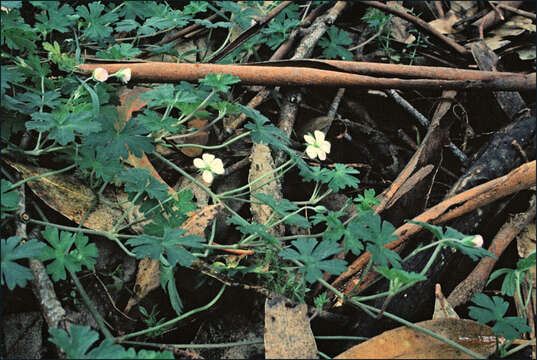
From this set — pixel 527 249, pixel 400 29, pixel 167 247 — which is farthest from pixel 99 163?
pixel 400 29

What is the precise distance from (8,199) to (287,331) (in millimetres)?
1100

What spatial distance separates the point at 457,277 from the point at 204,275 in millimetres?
1093

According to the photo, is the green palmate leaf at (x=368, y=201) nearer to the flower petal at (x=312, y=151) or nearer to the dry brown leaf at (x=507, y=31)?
the flower petal at (x=312, y=151)

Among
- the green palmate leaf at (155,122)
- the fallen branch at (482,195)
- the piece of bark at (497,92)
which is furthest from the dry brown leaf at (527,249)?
the green palmate leaf at (155,122)

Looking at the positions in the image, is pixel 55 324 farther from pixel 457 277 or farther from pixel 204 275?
pixel 457 277

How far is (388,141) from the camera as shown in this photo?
2654 millimetres

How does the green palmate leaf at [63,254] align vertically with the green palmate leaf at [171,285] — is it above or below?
above

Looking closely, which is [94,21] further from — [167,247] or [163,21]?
[167,247]

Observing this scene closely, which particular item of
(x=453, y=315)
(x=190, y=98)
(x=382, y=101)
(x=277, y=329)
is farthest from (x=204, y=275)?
(x=382, y=101)

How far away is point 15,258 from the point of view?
158 cm

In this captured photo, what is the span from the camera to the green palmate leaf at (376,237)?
1.70 meters

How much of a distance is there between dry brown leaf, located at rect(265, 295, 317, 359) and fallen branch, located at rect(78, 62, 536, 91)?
102cm

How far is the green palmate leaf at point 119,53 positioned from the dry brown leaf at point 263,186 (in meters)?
0.74

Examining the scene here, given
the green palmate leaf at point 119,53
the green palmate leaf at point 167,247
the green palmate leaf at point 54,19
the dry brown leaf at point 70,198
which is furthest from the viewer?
the green palmate leaf at point 119,53
